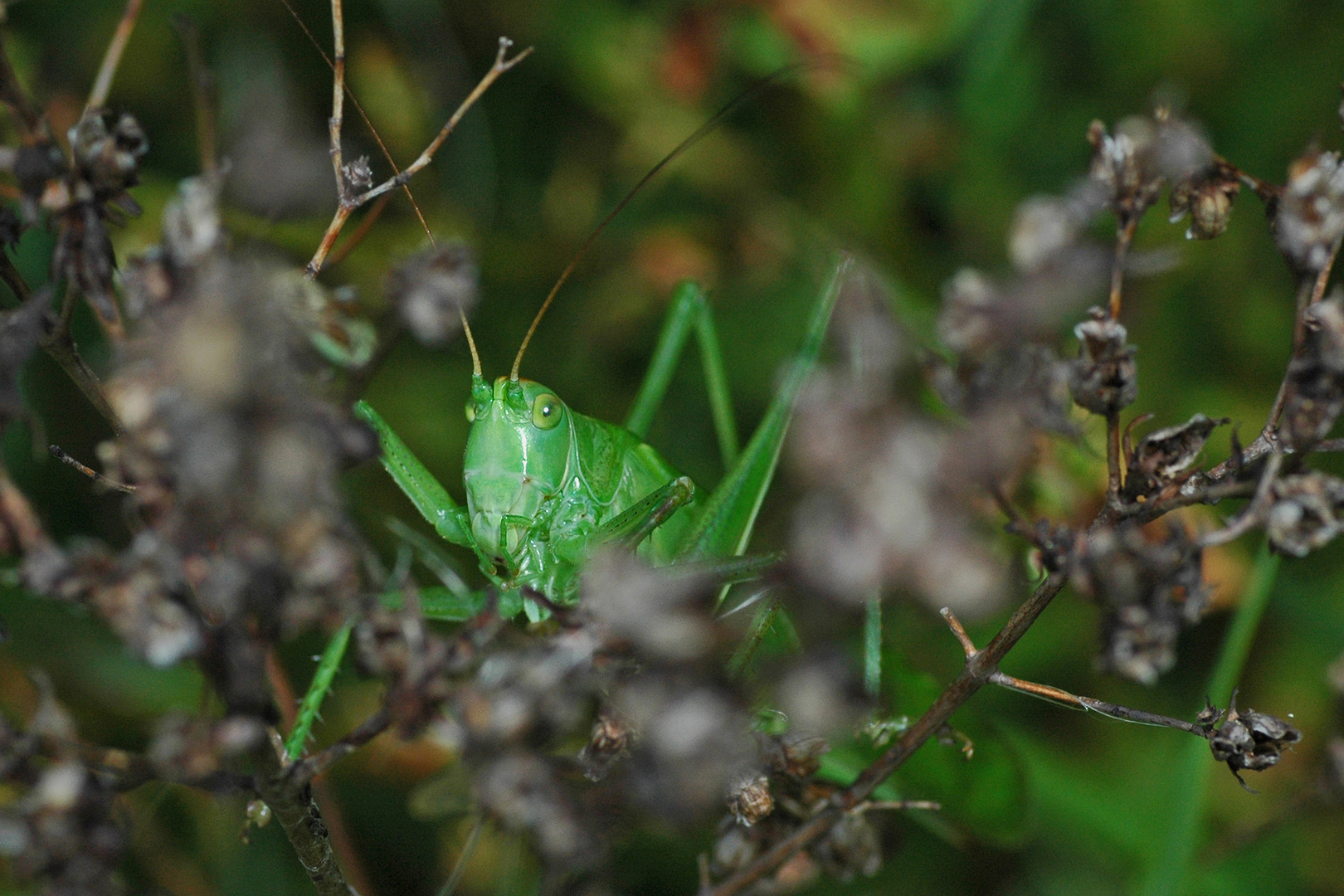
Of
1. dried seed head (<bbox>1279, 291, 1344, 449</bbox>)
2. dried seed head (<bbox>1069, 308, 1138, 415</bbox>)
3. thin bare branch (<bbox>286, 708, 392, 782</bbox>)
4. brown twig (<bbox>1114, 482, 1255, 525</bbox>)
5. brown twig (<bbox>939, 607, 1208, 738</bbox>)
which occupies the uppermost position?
dried seed head (<bbox>1279, 291, 1344, 449</bbox>)

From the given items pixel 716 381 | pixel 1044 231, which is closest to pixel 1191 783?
pixel 1044 231

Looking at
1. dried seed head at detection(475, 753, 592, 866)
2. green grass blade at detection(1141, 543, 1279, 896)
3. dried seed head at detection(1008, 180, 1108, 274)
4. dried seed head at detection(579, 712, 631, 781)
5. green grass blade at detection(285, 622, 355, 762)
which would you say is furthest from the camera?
green grass blade at detection(1141, 543, 1279, 896)

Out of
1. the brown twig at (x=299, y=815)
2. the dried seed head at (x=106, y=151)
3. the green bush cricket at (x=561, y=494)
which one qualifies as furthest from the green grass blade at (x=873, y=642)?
the dried seed head at (x=106, y=151)

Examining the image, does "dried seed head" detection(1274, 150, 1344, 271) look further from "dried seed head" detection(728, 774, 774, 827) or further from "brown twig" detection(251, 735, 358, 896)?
"brown twig" detection(251, 735, 358, 896)

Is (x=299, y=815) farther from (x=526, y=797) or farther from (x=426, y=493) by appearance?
(x=426, y=493)

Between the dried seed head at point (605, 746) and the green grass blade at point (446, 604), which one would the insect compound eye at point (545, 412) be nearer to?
the green grass blade at point (446, 604)

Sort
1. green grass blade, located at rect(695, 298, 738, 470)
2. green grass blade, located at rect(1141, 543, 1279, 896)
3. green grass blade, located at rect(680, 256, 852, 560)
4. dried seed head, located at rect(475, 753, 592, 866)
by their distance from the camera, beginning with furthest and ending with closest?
green grass blade, located at rect(695, 298, 738, 470) < green grass blade, located at rect(680, 256, 852, 560) < green grass blade, located at rect(1141, 543, 1279, 896) < dried seed head, located at rect(475, 753, 592, 866)

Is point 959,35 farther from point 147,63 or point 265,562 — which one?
point 265,562

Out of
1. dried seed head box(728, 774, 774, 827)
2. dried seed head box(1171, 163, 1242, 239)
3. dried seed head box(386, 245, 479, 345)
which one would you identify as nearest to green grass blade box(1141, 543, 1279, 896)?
dried seed head box(1171, 163, 1242, 239)
